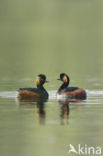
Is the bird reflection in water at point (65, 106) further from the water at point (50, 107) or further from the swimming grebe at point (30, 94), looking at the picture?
the swimming grebe at point (30, 94)

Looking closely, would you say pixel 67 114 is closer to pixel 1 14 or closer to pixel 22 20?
pixel 22 20

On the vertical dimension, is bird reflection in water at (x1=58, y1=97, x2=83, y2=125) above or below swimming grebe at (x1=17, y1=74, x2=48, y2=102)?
below

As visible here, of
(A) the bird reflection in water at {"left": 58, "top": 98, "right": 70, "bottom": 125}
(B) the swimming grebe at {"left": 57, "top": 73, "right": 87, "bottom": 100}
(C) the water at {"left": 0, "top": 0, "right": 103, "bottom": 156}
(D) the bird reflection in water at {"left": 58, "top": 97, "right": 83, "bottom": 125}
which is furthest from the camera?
(B) the swimming grebe at {"left": 57, "top": 73, "right": 87, "bottom": 100}

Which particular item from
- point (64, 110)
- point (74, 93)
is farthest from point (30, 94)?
point (64, 110)

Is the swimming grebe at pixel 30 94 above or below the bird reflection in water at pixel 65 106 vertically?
above

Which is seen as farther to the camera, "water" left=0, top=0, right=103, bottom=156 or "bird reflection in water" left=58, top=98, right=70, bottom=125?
"bird reflection in water" left=58, top=98, right=70, bottom=125

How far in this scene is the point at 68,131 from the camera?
1833 cm

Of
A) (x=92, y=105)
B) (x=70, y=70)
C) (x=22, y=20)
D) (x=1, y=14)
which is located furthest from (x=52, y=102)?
(x=1, y=14)

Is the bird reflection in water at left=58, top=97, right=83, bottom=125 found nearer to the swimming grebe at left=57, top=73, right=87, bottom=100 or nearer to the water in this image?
the water

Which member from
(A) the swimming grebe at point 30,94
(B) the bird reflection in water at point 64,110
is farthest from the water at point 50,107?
(A) the swimming grebe at point 30,94

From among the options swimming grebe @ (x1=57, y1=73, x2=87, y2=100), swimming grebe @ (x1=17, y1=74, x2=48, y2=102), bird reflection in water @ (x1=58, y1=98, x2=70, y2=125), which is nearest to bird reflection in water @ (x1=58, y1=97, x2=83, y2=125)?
bird reflection in water @ (x1=58, y1=98, x2=70, y2=125)

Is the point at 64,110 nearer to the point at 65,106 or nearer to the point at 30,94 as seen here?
the point at 65,106

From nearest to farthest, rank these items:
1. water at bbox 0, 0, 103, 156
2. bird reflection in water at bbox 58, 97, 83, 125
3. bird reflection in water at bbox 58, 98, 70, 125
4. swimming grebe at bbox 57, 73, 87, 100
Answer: water at bbox 0, 0, 103, 156 → bird reflection in water at bbox 58, 98, 70, 125 → bird reflection in water at bbox 58, 97, 83, 125 → swimming grebe at bbox 57, 73, 87, 100

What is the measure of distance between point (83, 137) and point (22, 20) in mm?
103726
